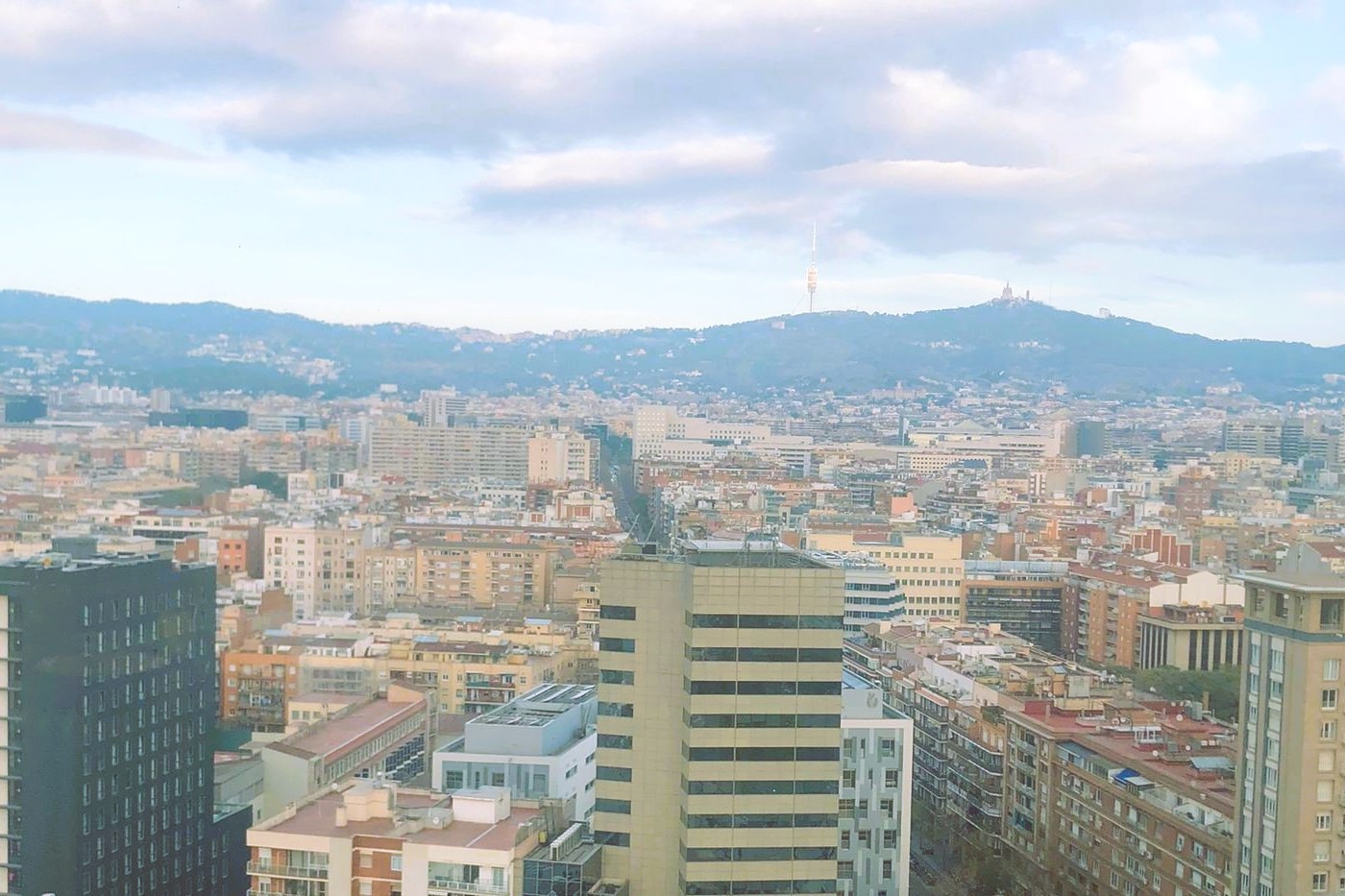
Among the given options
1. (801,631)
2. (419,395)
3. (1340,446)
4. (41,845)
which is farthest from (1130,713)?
(419,395)

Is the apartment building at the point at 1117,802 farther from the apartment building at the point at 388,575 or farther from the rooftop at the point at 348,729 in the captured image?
the apartment building at the point at 388,575

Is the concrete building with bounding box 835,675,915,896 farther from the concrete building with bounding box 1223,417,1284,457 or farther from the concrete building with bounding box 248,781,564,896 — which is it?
the concrete building with bounding box 1223,417,1284,457

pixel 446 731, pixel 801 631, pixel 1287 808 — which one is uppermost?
pixel 801 631

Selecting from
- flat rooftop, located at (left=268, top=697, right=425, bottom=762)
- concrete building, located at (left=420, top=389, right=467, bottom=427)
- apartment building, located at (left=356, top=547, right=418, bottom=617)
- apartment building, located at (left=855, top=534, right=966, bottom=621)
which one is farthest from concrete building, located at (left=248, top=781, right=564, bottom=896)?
concrete building, located at (left=420, top=389, right=467, bottom=427)

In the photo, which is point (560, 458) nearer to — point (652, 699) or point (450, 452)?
point (450, 452)

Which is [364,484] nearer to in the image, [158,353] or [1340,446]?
[158,353]

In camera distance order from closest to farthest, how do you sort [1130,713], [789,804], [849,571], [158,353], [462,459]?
1. [789,804]
2. [1130,713]
3. [849,571]
4. [158,353]
5. [462,459]
